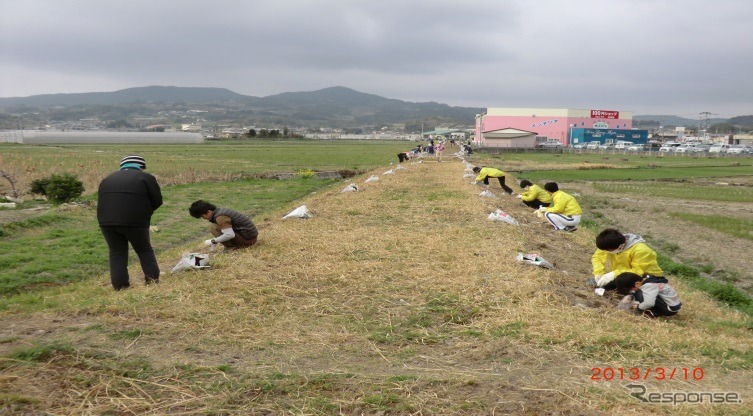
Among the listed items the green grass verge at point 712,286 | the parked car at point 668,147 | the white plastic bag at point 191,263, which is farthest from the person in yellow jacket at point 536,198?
the parked car at point 668,147

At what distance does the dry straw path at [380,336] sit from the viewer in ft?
11.7

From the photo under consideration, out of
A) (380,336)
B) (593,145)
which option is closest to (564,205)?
(380,336)

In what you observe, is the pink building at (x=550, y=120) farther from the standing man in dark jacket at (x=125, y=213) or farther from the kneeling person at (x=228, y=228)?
the standing man in dark jacket at (x=125, y=213)

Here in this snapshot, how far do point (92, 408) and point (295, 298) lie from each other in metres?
2.67

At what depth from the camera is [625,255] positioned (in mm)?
6109

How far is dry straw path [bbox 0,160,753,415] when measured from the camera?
3.57m

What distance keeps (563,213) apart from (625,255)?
535 cm

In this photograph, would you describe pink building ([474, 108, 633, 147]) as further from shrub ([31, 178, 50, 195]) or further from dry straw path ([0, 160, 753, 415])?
dry straw path ([0, 160, 753, 415])

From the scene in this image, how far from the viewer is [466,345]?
4.63 m

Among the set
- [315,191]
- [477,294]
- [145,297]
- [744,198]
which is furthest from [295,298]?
[744,198]

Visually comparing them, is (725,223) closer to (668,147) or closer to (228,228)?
(228,228)

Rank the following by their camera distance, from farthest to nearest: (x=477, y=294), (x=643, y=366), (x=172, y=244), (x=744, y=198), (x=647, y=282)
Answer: (x=744, y=198), (x=172, y=244), (x=477, y=294), (x=647, y=282), (x=643, y=366)

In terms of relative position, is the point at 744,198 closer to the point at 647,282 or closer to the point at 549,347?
the point at 647,282

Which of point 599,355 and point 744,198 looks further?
point 744,198
